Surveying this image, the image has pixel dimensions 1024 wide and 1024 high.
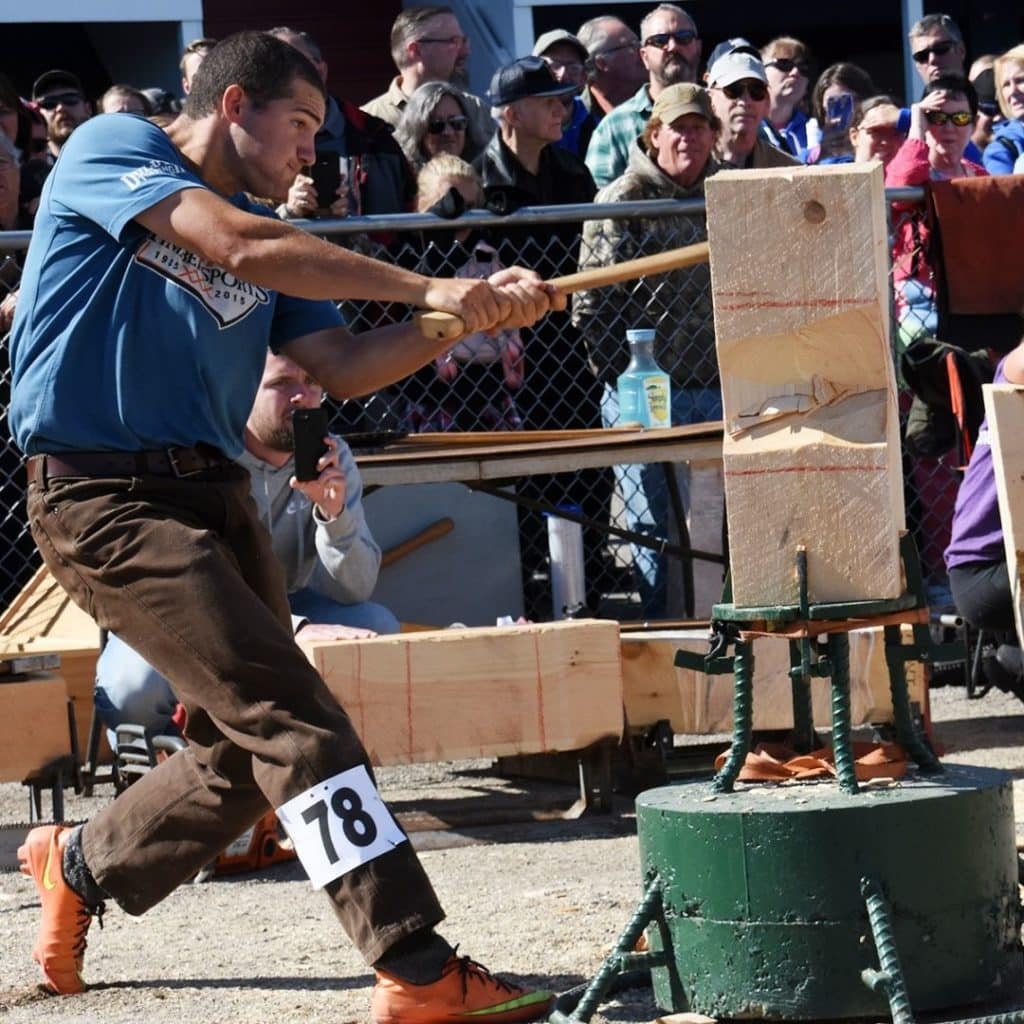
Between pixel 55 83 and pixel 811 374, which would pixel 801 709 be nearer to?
pixel 811 374

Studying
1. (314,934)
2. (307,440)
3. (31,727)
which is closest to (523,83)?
(31,727)

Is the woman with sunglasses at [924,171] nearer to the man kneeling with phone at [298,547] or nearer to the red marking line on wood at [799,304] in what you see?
the man kneeling with phone at [298,547]

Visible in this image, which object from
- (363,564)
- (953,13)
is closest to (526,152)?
(363,564)

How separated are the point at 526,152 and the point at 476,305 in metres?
4.30

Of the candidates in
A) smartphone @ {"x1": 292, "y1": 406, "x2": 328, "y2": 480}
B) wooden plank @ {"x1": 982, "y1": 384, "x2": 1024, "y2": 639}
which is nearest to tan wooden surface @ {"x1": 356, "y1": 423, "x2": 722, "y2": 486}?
wooden plank @ {"x1": 982, "y1": 384, "x2": 1024, "y2": 639}

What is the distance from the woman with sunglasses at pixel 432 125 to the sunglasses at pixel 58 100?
151 cm

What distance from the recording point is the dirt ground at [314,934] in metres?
4.02

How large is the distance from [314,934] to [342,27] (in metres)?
10.4

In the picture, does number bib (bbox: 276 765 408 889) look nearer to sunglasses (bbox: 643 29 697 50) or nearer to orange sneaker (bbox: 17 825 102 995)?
orange sneaker (bbox: 17 825 102 995)

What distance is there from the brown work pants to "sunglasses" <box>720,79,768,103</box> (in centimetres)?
470

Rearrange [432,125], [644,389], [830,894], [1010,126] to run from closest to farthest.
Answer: [830,894], [644,389], [432,125], [1010,126]

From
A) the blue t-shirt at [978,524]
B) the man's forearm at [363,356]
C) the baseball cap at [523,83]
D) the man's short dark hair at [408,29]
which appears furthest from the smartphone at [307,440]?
the man's short dark hair at [408,29]

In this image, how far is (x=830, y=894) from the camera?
3.43 meters

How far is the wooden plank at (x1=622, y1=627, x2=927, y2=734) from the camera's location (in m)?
6.11
